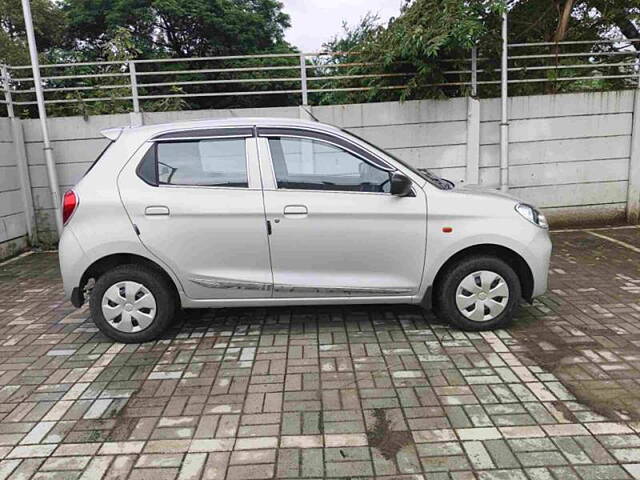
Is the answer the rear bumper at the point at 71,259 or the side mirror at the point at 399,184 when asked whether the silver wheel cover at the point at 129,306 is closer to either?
the rear bumper at the point at 71,259

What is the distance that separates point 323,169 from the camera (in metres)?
4.07

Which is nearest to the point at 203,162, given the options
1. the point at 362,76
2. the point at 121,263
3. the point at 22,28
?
the point at 121,263

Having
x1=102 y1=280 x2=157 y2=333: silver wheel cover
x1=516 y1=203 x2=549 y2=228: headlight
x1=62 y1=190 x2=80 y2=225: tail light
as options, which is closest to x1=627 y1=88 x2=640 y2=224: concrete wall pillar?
x1=516 y1=203 x2=549 y2=228: headlight

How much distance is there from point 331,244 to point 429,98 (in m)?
4.58

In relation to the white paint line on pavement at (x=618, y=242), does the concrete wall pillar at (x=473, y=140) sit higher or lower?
higher

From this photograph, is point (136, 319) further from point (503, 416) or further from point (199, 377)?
point (503, 416)

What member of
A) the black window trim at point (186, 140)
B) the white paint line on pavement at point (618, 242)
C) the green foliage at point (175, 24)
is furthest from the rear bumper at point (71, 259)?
the green foliage at point (175, 24)

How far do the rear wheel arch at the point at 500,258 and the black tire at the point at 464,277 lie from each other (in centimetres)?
3

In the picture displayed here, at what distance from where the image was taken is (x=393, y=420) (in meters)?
2.94

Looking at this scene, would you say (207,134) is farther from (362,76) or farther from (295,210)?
(362,76)

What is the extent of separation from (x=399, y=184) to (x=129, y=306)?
2380 mm

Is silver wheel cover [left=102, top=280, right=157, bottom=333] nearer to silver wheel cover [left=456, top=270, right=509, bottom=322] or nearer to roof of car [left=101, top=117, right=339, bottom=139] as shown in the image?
roof of car [left=101, top=117, right=339, bottom=139]

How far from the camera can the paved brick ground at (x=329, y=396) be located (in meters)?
2.60

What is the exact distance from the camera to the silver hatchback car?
13.0 ft
